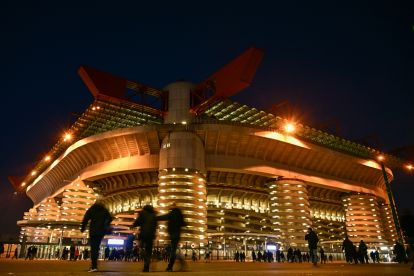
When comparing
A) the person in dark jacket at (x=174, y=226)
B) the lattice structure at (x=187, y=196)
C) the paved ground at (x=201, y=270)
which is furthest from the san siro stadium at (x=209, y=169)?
the person in dark jacket at (x=174, y=226)

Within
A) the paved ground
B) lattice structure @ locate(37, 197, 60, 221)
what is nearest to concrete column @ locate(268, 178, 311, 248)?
the paved ground

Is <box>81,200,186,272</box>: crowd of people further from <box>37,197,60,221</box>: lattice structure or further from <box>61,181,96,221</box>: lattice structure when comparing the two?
<box>37,197,60,221</box>: lattice structure

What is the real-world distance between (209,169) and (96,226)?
43.5 meters

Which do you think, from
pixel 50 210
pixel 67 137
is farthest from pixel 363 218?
pixel 50 210

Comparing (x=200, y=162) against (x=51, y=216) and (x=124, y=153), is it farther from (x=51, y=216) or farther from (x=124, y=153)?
(x=51, y=216)

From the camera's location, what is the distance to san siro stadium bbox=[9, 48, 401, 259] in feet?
159

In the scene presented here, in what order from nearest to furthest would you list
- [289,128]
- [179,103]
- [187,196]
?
[187,196], [289,128], [179,103]

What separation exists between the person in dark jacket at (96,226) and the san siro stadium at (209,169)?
3459 centimetres

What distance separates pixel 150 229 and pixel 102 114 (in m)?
51.2

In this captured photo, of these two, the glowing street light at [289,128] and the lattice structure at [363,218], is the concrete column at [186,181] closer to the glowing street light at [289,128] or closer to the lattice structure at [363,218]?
the glowing street light at [289,128]

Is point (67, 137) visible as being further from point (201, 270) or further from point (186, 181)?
point (201, 270)

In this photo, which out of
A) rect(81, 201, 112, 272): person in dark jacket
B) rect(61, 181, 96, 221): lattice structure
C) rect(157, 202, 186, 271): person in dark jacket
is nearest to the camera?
rect(81, 201, 112, 272): person in dark jacket

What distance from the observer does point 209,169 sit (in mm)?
52875

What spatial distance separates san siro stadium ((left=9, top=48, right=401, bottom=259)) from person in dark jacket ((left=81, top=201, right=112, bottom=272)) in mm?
34592
